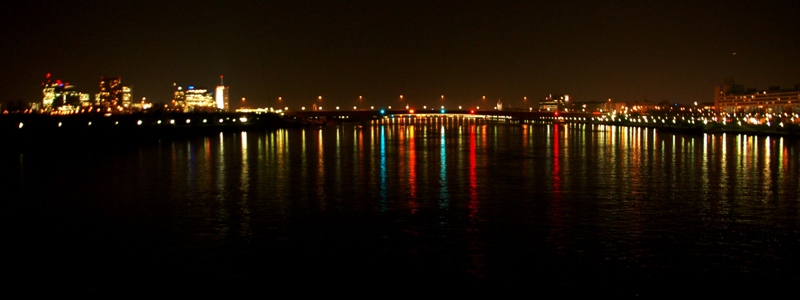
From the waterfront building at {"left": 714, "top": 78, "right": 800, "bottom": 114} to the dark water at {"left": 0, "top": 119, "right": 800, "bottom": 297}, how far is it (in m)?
140

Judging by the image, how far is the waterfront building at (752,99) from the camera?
156 m

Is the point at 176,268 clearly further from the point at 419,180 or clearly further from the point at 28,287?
the point at 419,180

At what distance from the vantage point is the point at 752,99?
17612 cm

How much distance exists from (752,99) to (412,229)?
182m

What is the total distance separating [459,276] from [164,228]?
543 cm

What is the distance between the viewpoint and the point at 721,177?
2084 centimetres

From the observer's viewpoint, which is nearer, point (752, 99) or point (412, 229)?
point (412, 229)

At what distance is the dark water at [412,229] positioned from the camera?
902 centimetres

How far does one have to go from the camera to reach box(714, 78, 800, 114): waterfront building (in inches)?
6161

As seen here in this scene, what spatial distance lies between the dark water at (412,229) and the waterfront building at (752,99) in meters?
140

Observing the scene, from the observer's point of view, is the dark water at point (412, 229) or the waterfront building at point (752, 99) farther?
the waterfront building at point (752, 99)

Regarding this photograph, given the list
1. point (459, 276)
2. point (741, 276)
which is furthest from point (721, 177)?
point (459, 276)

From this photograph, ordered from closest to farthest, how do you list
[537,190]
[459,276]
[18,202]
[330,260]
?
[459,276] → [330,260] → [18,202] → [537,190]

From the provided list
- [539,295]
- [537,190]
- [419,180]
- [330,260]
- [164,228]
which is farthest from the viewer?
[419,180]
